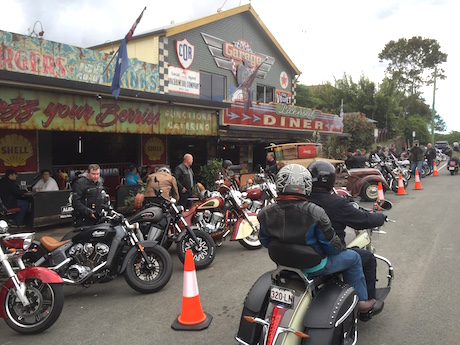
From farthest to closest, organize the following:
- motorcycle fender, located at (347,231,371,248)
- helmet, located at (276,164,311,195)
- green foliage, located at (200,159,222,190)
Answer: green foliage, located at (200,159,222,190)
motorcycle fender, located at (347,231,371,248)
helmet, located at (276,164,311,195)

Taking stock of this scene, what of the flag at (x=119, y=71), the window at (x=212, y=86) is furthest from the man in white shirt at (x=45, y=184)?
the window at (x=212, y=86)

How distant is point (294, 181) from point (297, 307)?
3.06 ft

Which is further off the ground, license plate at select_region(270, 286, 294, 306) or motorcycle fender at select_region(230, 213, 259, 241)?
license plate at select_region(270, 286, 294, 306)

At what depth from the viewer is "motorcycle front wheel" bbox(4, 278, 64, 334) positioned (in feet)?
13.1

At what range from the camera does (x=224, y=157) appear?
1681cm

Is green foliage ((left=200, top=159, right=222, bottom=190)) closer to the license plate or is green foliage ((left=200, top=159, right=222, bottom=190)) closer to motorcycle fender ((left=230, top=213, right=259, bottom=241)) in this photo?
motorcycle fender ((left=230, top=213, right=259, bottom=241))

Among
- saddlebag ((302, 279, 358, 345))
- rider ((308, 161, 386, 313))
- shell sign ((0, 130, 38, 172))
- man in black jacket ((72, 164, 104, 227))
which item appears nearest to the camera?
saddlebag ((302, 279, 358, 345))

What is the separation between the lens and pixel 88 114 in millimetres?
8906

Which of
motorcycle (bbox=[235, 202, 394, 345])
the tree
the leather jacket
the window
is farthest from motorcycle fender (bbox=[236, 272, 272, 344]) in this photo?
the tree

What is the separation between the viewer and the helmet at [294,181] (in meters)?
2.96

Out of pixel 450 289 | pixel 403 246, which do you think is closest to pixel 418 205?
pixel 403 246

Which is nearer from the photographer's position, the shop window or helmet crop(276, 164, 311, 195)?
helmet crop(276, 164, 311, 195)

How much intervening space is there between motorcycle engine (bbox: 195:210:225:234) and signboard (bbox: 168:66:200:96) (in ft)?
22.3

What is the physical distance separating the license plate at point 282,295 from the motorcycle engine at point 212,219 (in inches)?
159
